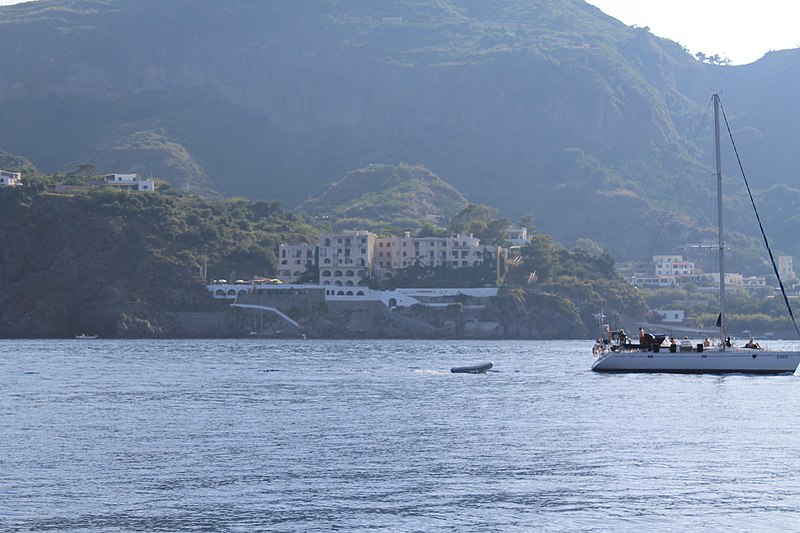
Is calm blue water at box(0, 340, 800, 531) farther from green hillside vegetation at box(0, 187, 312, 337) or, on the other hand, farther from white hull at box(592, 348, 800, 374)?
green hillside vegetation at box(0, 187, 312, 337)

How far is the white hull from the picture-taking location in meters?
81.5

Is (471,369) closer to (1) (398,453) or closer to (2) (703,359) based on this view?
(2) (703,359)

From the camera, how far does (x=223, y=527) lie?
35.0 meters

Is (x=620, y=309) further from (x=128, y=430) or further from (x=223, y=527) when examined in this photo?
(x=223, y=527)

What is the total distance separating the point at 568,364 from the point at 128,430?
178 feet

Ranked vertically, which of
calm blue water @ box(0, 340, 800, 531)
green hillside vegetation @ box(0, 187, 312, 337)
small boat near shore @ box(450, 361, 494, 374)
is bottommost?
calm blue water @ box(0, 340, 800, 531)

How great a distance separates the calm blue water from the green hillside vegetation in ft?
281

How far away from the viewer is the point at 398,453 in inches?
A: 1880

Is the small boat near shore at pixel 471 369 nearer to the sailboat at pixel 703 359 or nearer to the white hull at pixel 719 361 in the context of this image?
the sailboat at pixel 703 359

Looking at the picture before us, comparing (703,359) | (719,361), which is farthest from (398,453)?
(719,361)

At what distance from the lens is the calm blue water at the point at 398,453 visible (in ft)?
121

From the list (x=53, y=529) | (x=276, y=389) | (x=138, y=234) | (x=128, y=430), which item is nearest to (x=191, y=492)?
(x=53, y=529)

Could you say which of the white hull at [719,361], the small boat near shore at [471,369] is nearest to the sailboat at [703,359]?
the white hull at [719,361]

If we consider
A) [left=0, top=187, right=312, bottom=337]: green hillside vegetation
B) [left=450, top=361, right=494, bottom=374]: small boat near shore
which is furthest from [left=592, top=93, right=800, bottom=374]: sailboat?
[left=0, top=187, right=312, bottom=337]: green hillside vegetation
